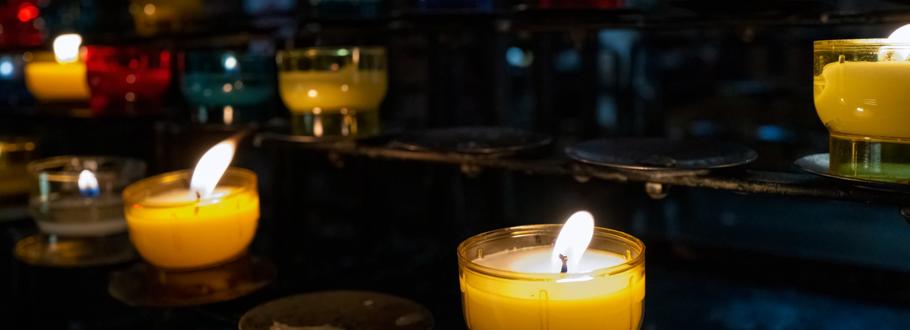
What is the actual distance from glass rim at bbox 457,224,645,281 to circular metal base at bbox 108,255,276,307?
1.23 ft

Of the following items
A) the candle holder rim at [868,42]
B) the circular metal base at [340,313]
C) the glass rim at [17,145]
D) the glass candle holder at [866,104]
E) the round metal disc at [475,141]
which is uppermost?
the candle holder rim at [868,42]

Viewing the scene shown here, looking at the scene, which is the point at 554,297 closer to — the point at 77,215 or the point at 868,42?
the point at 868,42

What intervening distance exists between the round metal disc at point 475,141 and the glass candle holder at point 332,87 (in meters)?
0.07

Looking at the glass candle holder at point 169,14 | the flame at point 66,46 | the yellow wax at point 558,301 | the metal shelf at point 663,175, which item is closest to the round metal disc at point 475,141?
the metal shelf at point 663,175

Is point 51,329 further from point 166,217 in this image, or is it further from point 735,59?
point 735,59

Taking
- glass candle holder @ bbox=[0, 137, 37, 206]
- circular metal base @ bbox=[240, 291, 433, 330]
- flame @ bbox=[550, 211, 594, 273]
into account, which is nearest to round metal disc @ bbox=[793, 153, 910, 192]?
flame @ bbox=[550, 211, 594, 273]

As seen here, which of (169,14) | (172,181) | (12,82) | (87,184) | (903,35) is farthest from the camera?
(12,82)

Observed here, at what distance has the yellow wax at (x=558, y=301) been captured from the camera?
0.70 meters

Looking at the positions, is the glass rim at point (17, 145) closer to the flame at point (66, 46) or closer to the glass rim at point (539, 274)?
the flame at point (66, 46)

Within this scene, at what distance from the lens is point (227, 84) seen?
1.26 meters

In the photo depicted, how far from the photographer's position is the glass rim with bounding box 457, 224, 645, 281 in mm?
704

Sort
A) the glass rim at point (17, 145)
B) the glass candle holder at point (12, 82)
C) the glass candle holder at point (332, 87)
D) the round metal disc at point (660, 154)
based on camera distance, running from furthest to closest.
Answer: the glass candle holder at point (12, 82)
the glass rim at point (17, 145)
the glass candle holder at point (332, 87)
the round metal disc at point (660, 154)

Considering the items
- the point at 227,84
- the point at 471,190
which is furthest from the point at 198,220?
the point at 471,190

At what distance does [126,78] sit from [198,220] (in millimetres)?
490
